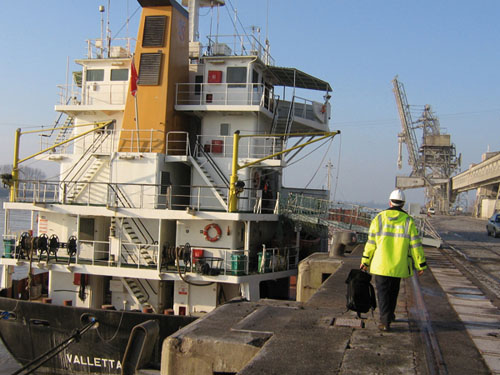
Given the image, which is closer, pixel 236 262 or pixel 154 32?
pixel 236 262

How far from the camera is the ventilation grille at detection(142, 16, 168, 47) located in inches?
703

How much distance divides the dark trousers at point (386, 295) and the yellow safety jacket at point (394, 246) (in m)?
0.11

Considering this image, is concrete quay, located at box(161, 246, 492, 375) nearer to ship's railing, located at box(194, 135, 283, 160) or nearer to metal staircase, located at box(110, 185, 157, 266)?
metal staircase, located at box(110, 185, 157, 266)

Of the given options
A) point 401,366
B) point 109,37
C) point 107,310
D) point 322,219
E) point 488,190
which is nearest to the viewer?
point 401,366

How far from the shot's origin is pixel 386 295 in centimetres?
604

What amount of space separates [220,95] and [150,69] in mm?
2657

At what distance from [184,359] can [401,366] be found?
2.49m

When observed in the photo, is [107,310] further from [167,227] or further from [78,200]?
[78,200]

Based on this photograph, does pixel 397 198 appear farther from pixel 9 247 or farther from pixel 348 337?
pixel 9 247

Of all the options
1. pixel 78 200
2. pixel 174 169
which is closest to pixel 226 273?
pixel 174 169

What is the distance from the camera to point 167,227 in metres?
16.7

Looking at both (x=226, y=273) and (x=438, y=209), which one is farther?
(x=438, y=209)

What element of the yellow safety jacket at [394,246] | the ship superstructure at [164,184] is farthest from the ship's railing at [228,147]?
the yellow safety jacket at [394,246]

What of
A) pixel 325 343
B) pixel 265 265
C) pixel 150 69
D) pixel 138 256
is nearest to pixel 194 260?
pixel 138 256
